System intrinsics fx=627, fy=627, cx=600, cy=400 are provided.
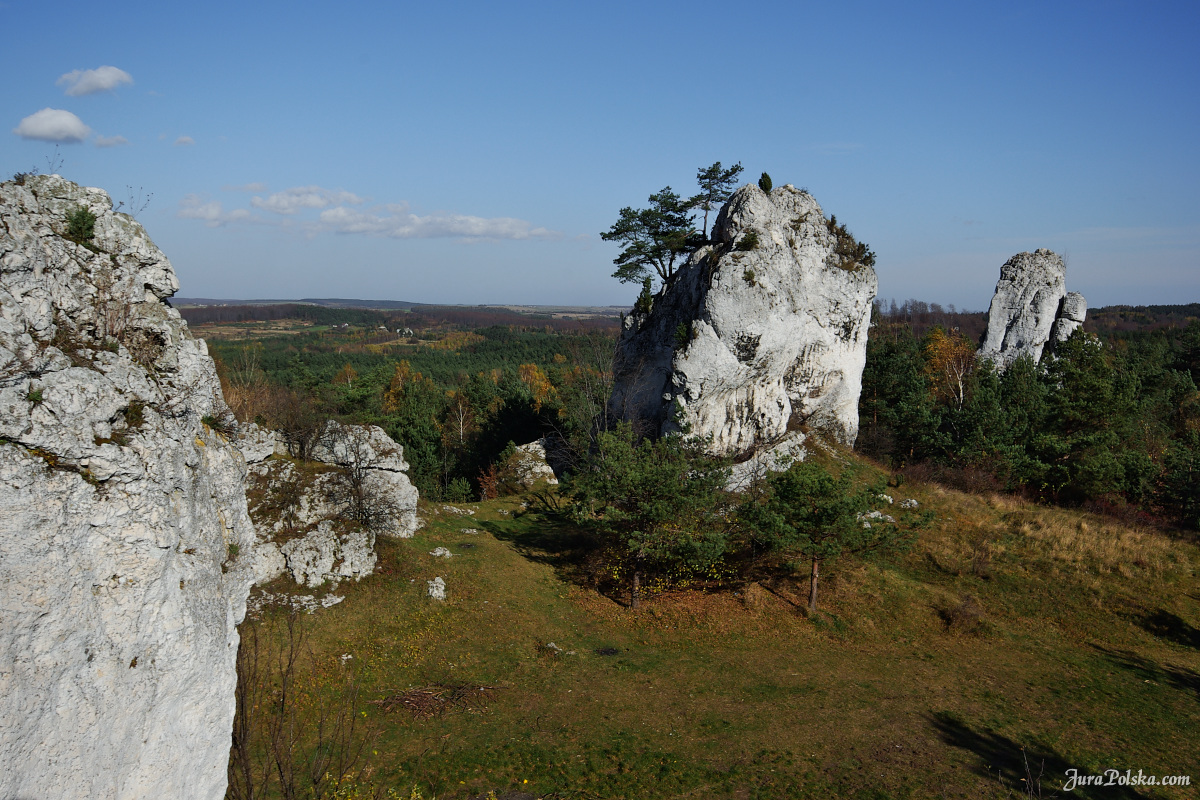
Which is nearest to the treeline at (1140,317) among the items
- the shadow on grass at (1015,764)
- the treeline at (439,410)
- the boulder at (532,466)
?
the treeline at (439,410)

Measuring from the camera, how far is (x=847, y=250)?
32.2 m

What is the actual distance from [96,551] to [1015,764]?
16.8 m

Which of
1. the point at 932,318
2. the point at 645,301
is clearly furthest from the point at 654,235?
the point at 932,318

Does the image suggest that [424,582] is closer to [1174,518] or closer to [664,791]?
[664,791]

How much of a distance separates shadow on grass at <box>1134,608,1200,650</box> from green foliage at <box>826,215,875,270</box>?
18612 mm

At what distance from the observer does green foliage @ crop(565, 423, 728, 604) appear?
19.5m

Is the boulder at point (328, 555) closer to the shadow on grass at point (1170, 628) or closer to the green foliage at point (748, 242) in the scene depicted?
the green foliage at point (748, 242)

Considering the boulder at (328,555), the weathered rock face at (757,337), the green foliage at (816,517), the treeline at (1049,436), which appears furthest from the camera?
the weathered rock face at (757,337)

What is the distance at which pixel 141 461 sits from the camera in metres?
6.29

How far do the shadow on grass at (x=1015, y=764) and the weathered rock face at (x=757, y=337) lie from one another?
1537 centimetres

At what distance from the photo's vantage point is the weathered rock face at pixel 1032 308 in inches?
1869

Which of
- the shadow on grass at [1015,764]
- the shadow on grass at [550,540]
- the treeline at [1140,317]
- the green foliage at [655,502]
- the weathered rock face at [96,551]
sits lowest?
the shadow on grass at [550,540]

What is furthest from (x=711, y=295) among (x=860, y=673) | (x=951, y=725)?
(x=951, y=725)

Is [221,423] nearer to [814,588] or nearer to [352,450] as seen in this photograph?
[352,450]
